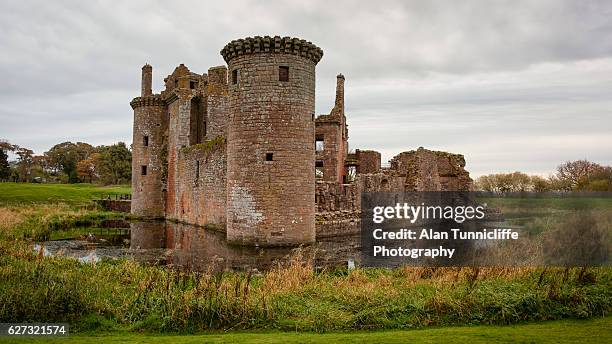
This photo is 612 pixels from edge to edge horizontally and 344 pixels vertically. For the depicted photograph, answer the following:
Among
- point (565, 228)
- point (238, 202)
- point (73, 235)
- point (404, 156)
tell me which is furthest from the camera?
point (404, 156)

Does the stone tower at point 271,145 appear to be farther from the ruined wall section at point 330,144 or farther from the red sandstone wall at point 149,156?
the red sandstone wall at point 149,156

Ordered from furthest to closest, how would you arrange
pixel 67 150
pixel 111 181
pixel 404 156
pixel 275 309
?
pixel 67 150
pixel 111 181
pixel 404 156
pixel 275 309

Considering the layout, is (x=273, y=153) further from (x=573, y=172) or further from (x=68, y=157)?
(x=68, y=157)

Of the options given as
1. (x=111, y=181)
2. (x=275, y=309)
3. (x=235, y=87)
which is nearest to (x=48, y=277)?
(x=275, y=309)

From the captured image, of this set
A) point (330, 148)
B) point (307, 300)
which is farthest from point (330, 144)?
point (307, 300)

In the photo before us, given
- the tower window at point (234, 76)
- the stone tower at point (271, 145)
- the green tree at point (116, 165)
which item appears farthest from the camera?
the green tree at point (116, 165)

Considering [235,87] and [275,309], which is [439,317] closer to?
[275,309]

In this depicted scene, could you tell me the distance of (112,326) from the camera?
8023mm

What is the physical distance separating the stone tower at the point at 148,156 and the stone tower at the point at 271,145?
16536 mm

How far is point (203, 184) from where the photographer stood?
1062 inches

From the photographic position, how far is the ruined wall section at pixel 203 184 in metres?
24.8

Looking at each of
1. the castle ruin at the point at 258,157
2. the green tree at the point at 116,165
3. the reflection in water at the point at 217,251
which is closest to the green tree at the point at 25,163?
the green tree at the point at 116,165

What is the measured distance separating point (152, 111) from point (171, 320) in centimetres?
2938

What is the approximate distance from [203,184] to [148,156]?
390 inches
